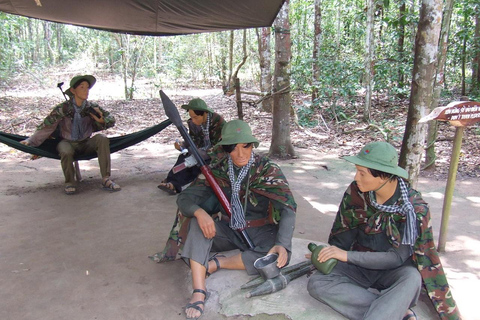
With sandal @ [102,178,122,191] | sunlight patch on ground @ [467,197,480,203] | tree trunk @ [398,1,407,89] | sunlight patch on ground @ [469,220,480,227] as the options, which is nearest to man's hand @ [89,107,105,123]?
sandal @ [102,178,122,191]

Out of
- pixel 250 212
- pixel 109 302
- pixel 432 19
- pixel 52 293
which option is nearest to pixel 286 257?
pixel 250 212

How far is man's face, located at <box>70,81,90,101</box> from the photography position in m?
3.73

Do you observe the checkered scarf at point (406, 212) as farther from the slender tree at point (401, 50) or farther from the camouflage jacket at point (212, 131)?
the slender tree at point (401, 50)

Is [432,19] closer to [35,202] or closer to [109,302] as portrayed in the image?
[109,302]

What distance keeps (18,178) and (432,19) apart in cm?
405

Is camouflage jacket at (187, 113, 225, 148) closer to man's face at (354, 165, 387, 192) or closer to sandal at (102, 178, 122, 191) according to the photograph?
sandal at (102, 178, 122, 191)

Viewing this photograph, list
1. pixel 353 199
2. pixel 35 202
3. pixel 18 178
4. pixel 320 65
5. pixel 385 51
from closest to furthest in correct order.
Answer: pixel 353 199
pixel 35 202
pixel 18 178
pixel 320 65
pixel 385 51

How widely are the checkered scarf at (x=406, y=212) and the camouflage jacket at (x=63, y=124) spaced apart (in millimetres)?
2982

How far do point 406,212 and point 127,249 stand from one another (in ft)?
5.70

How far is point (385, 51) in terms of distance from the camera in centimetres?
838

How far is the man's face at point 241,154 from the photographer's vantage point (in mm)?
2034

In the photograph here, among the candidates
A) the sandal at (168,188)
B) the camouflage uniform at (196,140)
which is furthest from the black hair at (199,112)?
the sandal at (168,188)

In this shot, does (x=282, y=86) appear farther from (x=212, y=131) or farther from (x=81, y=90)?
(x=81, y=90)

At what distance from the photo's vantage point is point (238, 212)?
2.12m
